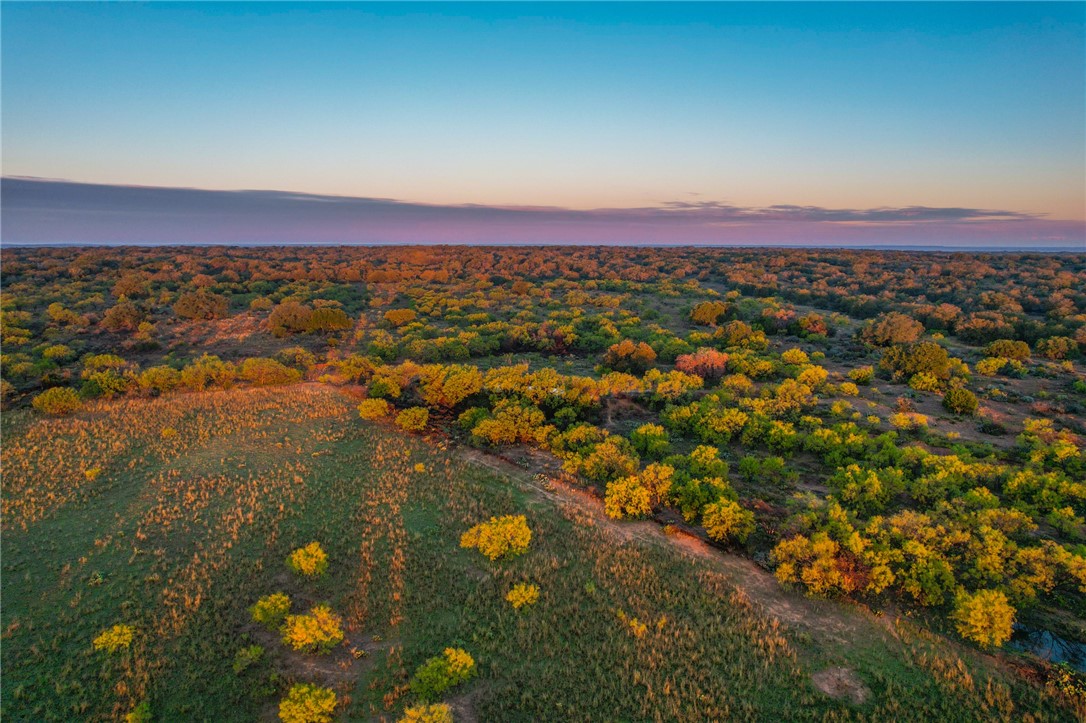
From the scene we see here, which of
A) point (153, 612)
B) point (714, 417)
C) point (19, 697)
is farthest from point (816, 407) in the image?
point (19, 697)

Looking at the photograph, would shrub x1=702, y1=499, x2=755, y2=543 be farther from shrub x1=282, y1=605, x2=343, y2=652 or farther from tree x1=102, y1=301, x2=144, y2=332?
tree x1=102, y1=301, x2=144, y2=332

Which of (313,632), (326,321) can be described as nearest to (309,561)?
(313,632)

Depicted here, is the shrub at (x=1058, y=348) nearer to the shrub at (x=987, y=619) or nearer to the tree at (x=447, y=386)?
the shrub at (x=987, y=619)

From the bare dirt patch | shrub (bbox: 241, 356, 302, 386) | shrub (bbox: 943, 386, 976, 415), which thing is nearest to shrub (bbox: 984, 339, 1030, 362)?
shrub (bbox: 943, 386, 976, 415)

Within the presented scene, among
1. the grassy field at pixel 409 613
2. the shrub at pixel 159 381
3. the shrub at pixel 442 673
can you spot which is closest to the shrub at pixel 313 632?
the grassy field at pixel 409 613

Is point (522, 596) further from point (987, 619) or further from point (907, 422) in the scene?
point (907, 422)

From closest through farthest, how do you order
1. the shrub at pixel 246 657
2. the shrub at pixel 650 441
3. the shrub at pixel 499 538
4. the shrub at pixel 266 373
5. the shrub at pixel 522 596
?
the shrub at pixel 246 657 → the shrub at pixel 522 596 → the shrub at pixel 499 538 → the shrub at pixel 650 441 → the shrub at pixel 266 373

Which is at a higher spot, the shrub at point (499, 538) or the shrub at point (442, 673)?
the shrub at point (499, 538)
